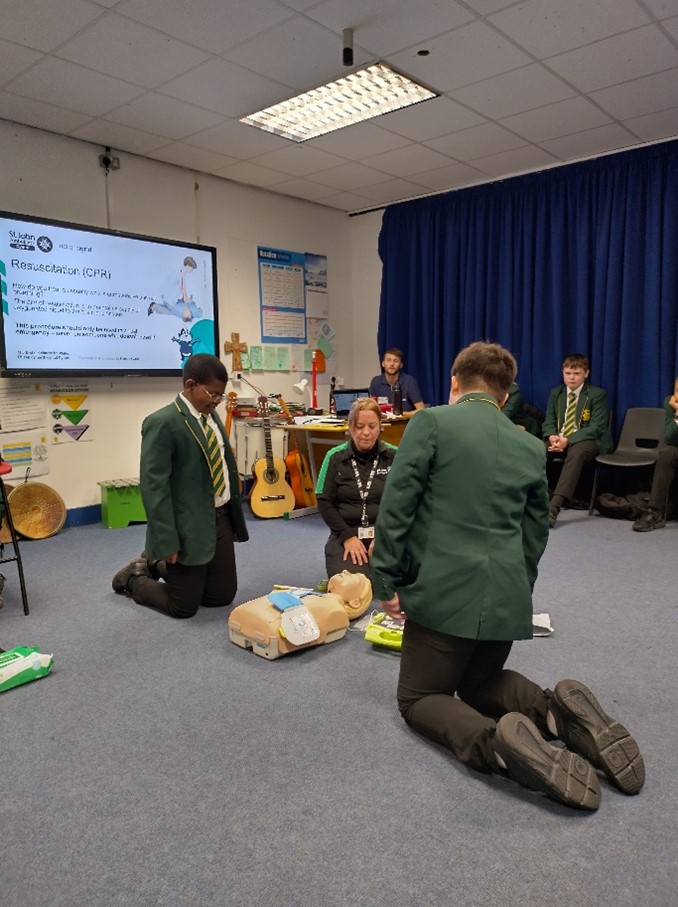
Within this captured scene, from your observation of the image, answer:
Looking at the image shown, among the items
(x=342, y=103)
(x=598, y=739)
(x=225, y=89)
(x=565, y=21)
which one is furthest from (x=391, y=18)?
(x=598, y=739)

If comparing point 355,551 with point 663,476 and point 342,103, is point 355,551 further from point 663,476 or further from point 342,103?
point 342,103

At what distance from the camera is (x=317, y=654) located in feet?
8.13

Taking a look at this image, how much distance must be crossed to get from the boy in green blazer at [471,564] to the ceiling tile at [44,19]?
2.41 m

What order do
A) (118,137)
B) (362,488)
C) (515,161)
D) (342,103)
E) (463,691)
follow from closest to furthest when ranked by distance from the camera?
A: (463,691)
(362,488)
(342,103)
(118,137)
(515,161)

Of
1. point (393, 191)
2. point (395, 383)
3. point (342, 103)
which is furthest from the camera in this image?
point (393, 191)

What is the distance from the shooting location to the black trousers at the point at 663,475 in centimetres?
434

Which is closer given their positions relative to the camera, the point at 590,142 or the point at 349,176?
the point at 590,142

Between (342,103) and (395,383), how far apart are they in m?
2.33

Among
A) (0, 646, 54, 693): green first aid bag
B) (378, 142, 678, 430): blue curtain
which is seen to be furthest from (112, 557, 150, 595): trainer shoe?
(378, 142, 678, 430): blue curtain

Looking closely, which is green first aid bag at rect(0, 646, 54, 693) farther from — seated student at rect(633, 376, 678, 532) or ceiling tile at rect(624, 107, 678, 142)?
ceiling tile at rect(624, 107, 678, 142)

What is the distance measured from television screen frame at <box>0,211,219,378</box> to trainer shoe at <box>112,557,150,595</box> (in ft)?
5.79

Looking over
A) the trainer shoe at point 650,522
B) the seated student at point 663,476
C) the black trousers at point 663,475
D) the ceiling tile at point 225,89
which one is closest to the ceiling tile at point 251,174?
the ceiling tile at point 225,89

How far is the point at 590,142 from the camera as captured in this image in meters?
4.64

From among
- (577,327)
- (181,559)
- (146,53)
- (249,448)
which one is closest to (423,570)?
(181,559)
